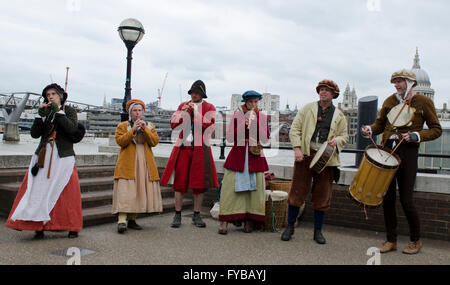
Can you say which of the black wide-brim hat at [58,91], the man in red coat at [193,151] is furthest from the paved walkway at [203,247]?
the black wide-brim hat at [58,91]

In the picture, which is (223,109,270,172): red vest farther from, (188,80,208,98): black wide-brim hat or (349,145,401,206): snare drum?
(349,145,401,206): snare drum

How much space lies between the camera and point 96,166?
852 centimetres

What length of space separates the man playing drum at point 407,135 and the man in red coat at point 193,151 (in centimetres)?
243

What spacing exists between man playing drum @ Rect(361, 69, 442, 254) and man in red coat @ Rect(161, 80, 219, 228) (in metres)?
2.43

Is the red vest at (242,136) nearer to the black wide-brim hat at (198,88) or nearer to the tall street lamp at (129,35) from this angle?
the black wide-brim hat at (198,88)

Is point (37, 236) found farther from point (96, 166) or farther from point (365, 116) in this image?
point (365, 116)

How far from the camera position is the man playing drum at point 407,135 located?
5164 mm

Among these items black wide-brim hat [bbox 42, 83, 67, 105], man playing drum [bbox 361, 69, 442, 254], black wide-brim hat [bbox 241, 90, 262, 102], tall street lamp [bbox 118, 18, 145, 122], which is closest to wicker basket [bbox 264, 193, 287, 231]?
black wide-brim hat [bbox 241, 90, 262, 102]

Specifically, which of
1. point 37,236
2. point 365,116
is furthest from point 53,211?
point 365,116

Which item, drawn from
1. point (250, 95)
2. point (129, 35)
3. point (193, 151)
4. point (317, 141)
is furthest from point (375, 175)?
point (129, 35)

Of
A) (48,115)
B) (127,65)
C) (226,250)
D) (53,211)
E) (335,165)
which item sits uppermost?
(127,65)

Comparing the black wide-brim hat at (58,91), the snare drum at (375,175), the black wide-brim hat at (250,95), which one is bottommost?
the snare drum at (375,175)

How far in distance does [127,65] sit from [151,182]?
3.72 meters

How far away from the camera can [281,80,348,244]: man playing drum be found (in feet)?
18.7
